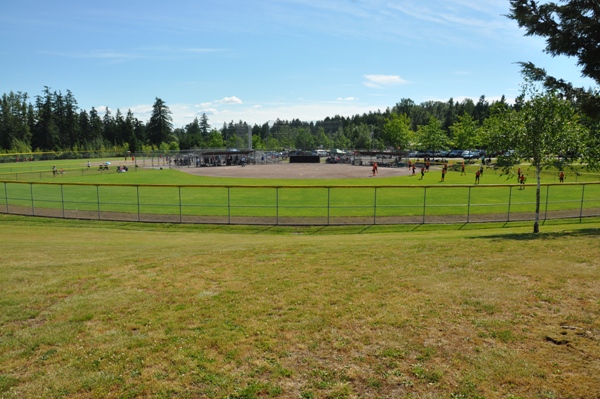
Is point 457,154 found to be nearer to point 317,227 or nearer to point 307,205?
point 307,205

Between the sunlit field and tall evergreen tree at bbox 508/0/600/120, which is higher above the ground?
tall evergreen tree at bbox 508/0/600/120

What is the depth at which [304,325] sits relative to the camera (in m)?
7.56

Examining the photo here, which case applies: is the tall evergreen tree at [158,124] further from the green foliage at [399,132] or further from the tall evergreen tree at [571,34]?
the tall evergreen tree at [571,34]

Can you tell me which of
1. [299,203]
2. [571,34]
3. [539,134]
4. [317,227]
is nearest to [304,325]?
[571,34]

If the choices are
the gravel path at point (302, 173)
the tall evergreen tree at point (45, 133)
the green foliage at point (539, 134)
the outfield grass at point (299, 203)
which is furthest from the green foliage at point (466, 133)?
the tall evergreen tree at point (45, 133)

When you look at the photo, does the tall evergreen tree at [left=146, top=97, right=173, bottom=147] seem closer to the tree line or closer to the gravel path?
the tree line

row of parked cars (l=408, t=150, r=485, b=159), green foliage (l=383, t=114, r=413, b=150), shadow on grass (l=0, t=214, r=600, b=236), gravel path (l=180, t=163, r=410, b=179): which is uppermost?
green foliage (l=383, t=114, r=413, b=150)

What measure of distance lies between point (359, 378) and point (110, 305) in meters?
5.44

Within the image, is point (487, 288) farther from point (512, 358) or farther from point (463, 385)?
point (463, 385)

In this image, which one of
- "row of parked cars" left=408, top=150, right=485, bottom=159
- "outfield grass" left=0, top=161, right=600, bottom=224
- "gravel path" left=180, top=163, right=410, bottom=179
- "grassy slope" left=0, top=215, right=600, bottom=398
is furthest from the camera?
"row of parked cars" left=408, top=150, right=485, bottom=159

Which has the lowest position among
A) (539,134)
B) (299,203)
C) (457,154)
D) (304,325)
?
(299,203)

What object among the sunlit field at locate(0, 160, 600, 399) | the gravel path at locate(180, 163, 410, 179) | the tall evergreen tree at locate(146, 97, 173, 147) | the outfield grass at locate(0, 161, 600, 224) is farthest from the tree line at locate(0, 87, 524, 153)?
the sunlit field at locate(0, 160, 600, 399)

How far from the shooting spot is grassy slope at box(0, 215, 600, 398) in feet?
19.1

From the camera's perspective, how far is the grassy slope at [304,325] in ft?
19.1
